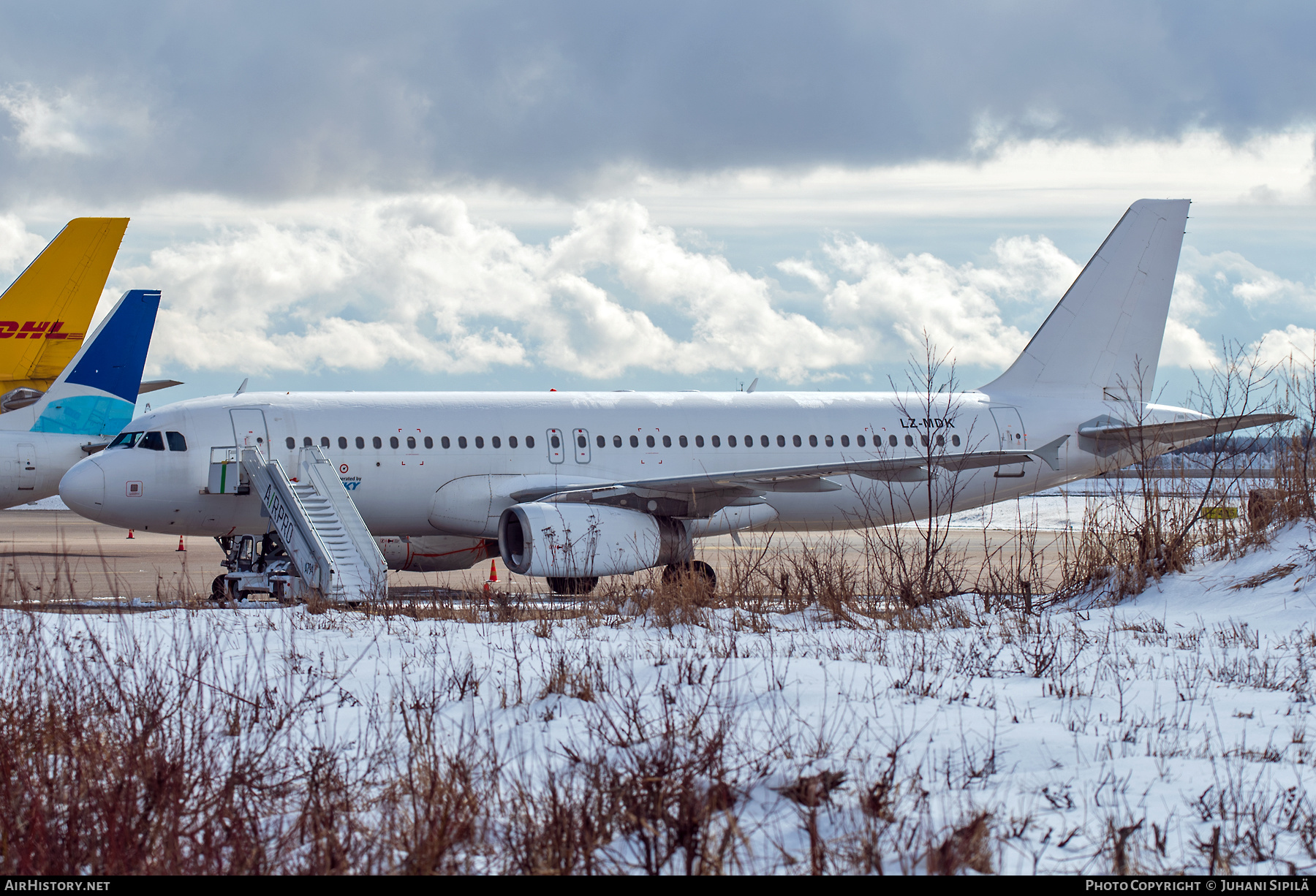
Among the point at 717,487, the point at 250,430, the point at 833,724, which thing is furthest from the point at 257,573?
the point at 833,724

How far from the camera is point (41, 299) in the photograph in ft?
86.1

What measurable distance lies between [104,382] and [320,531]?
1689 cm

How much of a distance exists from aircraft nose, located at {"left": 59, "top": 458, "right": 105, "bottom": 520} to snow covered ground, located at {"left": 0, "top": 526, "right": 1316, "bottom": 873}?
850cm

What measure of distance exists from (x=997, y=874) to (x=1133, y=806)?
112 centimetres

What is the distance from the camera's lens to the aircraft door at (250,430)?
62.8ft

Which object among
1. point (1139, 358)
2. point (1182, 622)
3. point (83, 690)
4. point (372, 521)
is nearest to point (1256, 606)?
point (1182, 622)

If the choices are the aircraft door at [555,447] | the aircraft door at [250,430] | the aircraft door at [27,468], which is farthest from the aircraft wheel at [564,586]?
the aircraft door at [27,468]

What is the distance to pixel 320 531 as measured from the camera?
1677 centimetres

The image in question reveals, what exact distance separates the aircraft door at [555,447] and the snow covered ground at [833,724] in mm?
9861

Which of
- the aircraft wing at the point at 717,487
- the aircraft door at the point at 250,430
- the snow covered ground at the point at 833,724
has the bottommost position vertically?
the snow covered ground at the point at 833,724

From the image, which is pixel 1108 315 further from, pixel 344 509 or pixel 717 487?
pixel 344 509

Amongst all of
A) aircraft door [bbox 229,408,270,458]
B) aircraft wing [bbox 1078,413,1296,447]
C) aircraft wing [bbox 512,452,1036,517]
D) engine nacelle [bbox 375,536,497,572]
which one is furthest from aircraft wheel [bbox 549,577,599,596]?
aircraft wing [bbox 1078,413,1296,447]

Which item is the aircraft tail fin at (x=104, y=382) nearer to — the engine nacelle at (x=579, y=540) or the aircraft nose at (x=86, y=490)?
the aircraft nose at (x=86, y=490)

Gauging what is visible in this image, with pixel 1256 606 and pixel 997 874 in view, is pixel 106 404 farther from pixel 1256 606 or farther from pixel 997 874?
pixel 997 874
